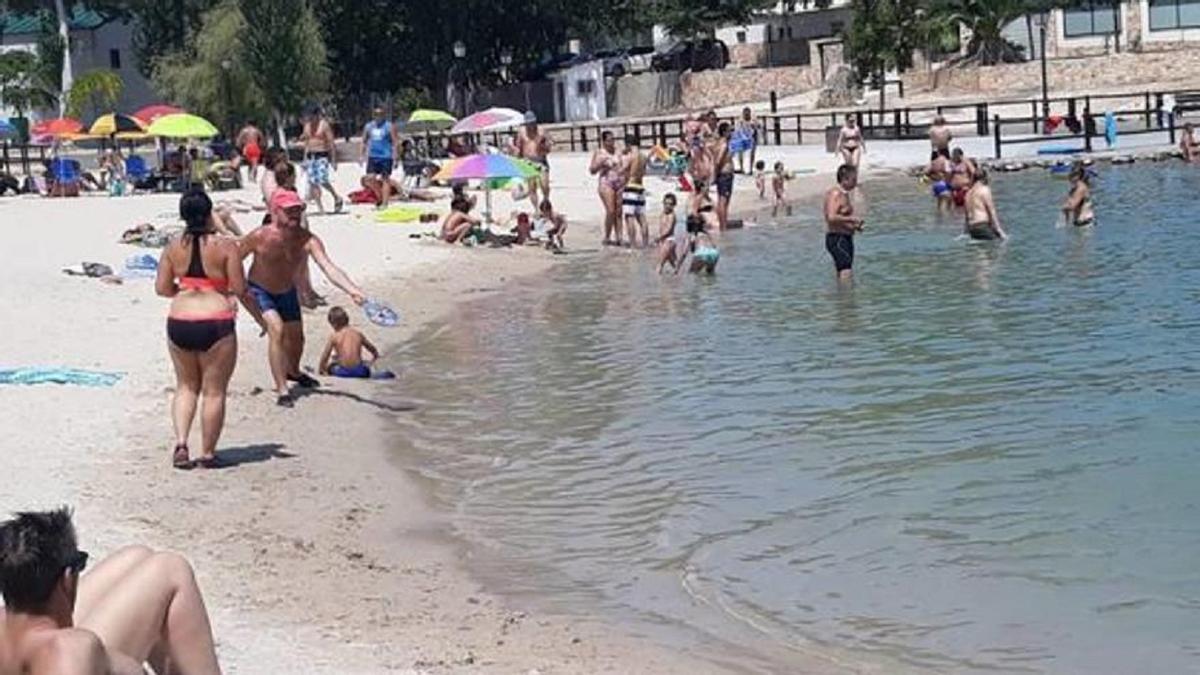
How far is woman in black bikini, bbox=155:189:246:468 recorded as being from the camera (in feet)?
31.1

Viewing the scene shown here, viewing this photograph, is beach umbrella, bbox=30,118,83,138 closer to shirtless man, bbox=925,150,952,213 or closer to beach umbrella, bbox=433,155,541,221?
beach umbrella, bbox=433,155,541,221

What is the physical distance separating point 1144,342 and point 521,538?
7653 mm

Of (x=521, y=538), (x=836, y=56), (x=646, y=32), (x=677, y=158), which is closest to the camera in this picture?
(x=521, y=538)

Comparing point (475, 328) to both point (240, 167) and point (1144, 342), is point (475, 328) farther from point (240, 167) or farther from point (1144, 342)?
point (240, 167)

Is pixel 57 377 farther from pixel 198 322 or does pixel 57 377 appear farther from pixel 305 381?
pixel 198 322

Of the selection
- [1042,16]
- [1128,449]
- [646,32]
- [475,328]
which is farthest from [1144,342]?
[646,32]

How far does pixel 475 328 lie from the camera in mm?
17203

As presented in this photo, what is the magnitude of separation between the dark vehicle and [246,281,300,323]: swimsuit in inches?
2250

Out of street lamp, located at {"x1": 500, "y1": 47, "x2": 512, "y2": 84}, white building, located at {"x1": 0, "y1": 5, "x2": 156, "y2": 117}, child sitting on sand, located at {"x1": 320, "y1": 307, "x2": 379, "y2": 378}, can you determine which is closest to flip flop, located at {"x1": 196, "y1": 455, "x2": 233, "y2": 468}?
child sitting on sand, located at {"x1": 320, "y1": 307, "x2": 379, "y2": 378}

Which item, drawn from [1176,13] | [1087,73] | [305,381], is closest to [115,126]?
[305,381]

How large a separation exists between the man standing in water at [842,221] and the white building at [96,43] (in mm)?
52849

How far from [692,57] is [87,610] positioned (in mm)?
64841

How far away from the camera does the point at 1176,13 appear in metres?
63.4

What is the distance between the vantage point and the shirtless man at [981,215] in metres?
23.0
